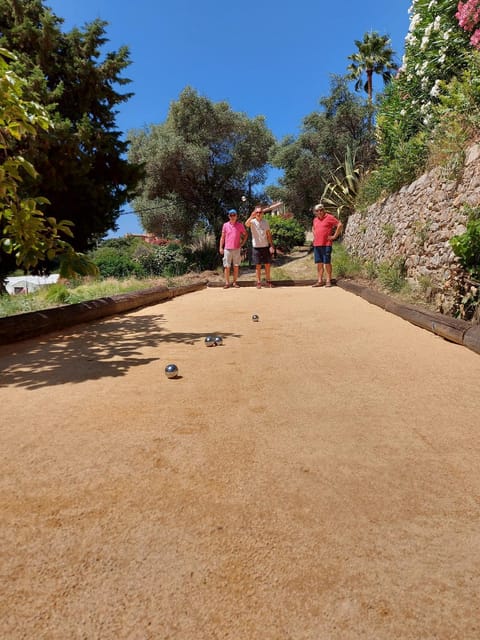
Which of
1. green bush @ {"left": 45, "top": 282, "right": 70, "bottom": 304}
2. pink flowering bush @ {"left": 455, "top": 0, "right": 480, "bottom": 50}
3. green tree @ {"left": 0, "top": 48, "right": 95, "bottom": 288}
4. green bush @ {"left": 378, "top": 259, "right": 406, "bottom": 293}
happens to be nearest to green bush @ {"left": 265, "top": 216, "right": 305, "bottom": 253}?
green bush @ {"left": 378, "top": 259, "right": 406, "bottom": 293}

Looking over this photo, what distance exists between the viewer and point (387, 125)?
876cm

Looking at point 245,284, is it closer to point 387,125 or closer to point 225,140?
point 387,125

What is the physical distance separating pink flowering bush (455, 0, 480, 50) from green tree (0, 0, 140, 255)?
747 cm

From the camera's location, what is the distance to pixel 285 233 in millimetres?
19484

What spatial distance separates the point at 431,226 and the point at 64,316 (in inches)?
217

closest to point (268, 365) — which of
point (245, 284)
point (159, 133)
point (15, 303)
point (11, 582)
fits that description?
point (11, 582)

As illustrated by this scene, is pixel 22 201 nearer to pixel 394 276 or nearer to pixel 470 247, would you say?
pixel 470 247

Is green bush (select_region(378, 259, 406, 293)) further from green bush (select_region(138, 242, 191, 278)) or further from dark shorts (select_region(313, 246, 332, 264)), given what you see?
green bush (select_region(138, 242, 191, 278))

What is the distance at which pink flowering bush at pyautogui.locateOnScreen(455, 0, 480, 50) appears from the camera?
19.0ft

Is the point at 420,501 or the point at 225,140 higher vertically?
the point at 225,140

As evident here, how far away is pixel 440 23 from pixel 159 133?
1448 centimetres

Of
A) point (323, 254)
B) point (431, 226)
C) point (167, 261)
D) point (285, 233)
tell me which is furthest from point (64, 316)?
point (285, 233)

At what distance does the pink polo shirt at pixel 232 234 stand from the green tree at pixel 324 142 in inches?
456

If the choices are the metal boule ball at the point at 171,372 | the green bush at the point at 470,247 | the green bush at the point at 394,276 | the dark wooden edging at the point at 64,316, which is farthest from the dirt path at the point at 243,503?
the green bush at the point at 394,276
